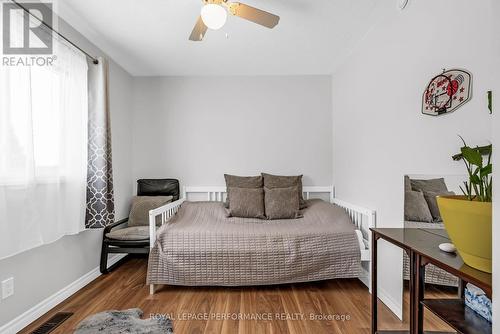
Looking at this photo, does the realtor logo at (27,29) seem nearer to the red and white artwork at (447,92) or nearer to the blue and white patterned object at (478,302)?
the red and white artwork at (447,92)

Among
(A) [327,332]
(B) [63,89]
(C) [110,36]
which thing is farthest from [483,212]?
(C) [110,36]

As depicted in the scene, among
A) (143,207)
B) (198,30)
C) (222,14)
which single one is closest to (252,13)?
(222,14)

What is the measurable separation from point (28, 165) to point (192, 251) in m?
1.40

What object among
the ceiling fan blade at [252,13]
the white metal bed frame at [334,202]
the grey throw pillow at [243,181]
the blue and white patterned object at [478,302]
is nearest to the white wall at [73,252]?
the white metal bed frame at [334,202]

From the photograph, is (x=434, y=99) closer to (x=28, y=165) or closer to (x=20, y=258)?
(x=28, y=165)

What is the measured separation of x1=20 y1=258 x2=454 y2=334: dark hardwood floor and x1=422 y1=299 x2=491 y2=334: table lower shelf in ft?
2.22

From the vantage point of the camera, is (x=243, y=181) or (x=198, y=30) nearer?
(x=198, y=30)

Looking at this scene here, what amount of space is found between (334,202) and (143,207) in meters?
2.46

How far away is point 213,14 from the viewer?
168 cm

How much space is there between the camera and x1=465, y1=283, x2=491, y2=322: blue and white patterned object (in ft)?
3.44

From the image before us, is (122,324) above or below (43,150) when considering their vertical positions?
below

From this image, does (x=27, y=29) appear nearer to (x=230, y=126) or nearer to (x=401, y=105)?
(x=230, y=126)

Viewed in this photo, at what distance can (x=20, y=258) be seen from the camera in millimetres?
1828

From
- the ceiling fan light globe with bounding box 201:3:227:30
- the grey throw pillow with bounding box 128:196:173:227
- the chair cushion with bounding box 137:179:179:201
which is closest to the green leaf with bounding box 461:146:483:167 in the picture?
the ceiling fan light globe with bounding box 201:3:227:30
